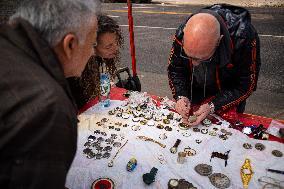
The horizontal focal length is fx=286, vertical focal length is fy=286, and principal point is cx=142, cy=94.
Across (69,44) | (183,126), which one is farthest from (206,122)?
(69,44)

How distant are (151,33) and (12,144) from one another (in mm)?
10013

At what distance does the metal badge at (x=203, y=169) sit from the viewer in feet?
7.27

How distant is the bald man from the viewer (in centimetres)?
264

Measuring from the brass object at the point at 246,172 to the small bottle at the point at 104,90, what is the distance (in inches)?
63.0

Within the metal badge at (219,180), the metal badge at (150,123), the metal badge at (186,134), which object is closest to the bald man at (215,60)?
the metal badge at (186,134)

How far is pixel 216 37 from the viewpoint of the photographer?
2625 millimetres

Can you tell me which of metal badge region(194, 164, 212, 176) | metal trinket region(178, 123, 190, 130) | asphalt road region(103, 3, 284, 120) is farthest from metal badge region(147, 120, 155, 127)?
asphalt road region(103, 3, 284, 120)

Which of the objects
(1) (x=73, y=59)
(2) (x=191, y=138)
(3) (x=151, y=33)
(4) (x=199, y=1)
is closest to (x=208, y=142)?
(2) (x=191, y=138)

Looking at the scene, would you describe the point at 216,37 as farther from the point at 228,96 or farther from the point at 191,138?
the point at 191,138

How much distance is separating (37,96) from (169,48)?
7.95m

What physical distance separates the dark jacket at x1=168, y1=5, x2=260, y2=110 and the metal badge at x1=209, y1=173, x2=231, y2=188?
94 cm

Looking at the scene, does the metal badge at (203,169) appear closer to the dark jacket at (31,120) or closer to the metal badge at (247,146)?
the metal badge at (247,146)

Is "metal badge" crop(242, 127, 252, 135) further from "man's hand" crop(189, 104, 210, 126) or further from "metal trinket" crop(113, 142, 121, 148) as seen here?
"metal trinket" crop(113, 142, 121, 148)

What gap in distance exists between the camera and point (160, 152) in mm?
2461
